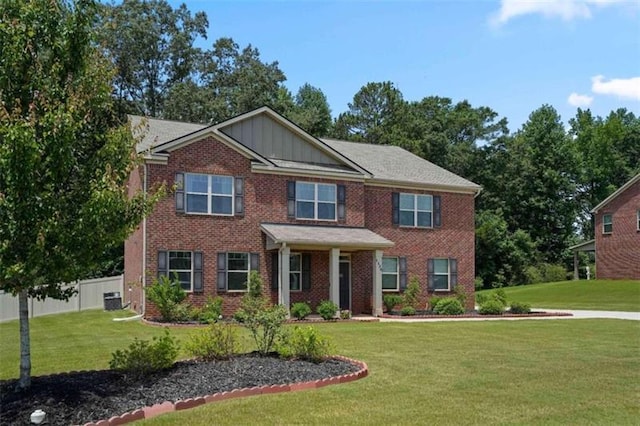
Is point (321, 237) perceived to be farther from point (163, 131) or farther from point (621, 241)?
point (621, 241)

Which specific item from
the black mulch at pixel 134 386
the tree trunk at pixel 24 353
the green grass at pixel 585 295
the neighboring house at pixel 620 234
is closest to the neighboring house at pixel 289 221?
the green grass at pixel 585 295

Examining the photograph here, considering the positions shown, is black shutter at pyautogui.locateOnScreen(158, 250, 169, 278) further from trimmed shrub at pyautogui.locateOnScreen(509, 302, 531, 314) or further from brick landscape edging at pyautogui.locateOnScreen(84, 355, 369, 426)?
trimmed shrub at pyautogui.locateOnScreen(509, 302, 531, 314)

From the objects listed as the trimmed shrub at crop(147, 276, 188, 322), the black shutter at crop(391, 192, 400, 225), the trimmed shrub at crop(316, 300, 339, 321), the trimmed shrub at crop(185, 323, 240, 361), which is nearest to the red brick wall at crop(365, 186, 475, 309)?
the black shutter at crop(391, 192, 400, 225)

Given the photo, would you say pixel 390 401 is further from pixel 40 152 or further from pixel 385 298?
pixel 385 298

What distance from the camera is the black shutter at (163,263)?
21797mm

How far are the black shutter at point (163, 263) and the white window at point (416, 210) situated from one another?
397 inches

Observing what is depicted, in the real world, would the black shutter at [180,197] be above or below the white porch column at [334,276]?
above

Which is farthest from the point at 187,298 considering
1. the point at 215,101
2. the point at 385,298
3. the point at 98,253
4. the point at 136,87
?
the point at 136,87

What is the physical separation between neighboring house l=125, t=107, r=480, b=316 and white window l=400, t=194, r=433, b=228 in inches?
1.8

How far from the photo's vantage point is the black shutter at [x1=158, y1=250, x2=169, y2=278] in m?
21.8

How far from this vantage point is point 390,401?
8.41 m

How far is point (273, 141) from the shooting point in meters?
24.9

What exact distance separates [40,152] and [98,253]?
5.36ft

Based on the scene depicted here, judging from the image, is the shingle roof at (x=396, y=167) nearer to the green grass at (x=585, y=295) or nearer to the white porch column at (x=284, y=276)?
the white porch column at (x=284, y=276)
